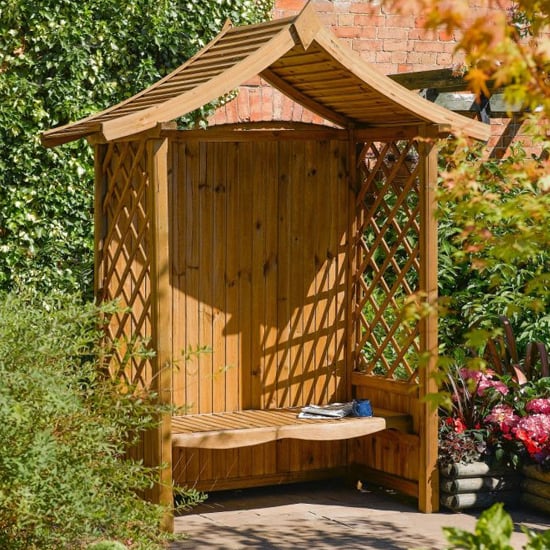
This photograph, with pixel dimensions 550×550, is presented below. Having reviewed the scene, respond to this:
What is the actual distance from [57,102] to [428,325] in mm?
2745

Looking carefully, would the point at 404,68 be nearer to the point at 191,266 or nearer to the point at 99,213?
the point at 191,266

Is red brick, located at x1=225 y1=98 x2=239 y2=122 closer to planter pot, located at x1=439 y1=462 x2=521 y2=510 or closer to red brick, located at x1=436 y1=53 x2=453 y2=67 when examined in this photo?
red brick, located at x1=436 y1=53 x2=453 y2=67

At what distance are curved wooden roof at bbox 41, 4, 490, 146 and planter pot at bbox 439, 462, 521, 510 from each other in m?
1.74

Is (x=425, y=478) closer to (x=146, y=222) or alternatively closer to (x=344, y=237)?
(x=344, y=237)

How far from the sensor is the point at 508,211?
10.6 feet

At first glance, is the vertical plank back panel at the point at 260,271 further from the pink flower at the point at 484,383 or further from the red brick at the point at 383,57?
the red brick at the point at 383,57

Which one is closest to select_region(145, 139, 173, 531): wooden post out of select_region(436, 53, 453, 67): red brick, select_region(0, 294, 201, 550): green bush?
select_region(0, 294, 201, 550): green bush

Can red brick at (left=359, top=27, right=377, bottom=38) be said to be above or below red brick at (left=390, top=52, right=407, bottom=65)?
above

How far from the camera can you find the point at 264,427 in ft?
19.5

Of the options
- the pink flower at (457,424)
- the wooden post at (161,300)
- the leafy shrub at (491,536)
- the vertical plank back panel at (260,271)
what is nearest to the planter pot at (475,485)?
the pink flower at (457,424)

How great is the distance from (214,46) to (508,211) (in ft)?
10.8

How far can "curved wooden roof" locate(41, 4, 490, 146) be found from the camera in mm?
5484

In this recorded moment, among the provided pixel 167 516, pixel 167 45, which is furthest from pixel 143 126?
pixel 167 45

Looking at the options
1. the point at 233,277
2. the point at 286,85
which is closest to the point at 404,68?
the point at 286,85
